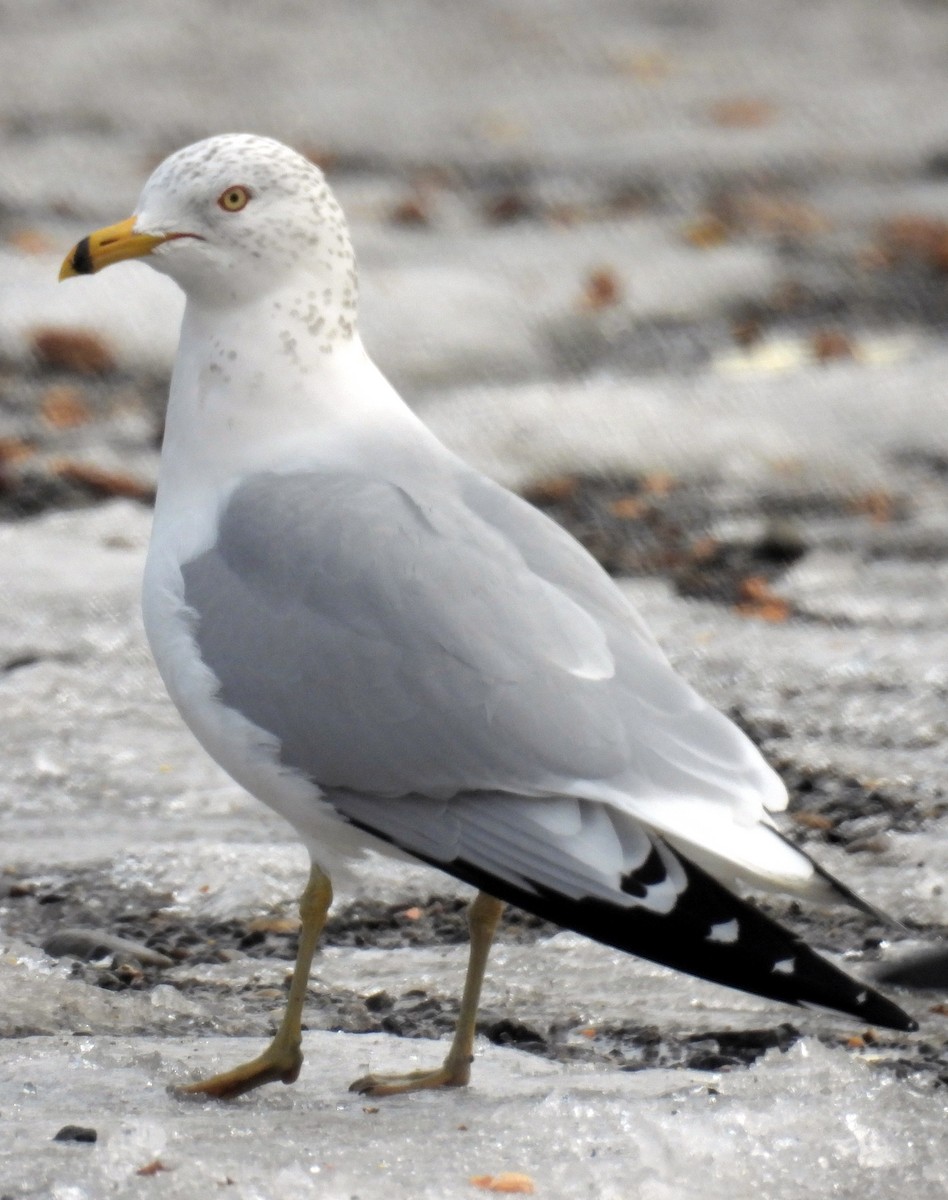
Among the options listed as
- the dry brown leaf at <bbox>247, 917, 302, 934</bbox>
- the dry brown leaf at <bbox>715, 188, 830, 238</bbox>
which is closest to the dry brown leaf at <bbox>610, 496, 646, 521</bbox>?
the dry brown leaf at <bbox>247, 917, 302, 934</bbox>

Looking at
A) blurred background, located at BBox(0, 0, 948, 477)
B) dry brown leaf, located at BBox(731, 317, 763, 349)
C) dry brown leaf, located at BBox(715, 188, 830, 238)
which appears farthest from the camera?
dry brown leaf, located at BBox(715, 188, 830, 238)

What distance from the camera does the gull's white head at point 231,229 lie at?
335cm

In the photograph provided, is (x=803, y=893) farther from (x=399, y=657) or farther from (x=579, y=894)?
(x=399, y=657)

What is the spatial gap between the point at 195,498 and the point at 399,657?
1.75 ft

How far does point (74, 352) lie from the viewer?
23.5ft

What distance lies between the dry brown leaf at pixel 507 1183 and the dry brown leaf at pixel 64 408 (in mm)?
4287

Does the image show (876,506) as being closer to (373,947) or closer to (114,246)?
(373,947)

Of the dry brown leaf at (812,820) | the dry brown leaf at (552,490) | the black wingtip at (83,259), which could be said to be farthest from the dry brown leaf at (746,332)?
the black wingtip at (83,259)

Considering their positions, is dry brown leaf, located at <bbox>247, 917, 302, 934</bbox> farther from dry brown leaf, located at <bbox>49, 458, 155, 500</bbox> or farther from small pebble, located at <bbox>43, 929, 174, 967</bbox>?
dry brown leaf, located at <bbox>49, 458, 155, 500</bbox>

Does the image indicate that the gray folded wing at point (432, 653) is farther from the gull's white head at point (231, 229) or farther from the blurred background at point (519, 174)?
the blurred background at point (519, 174)

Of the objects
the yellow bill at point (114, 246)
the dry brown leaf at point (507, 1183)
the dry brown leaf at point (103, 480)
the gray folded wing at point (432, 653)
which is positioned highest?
the yellow bill at point (114, 246)

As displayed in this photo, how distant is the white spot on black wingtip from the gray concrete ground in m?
0.32

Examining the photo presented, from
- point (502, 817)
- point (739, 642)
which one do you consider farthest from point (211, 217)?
point (739, 642)

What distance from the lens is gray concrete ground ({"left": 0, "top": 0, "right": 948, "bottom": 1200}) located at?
2.91 m
